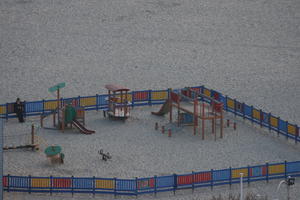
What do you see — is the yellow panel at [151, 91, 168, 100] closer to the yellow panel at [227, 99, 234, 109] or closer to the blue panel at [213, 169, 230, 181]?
the yellow panel at [227, 99, 234, 109]

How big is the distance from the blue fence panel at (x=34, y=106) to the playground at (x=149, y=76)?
0.12 meters

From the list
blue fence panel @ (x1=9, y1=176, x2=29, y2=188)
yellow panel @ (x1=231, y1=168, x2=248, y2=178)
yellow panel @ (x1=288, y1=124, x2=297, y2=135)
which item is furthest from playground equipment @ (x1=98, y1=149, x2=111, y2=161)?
yellow panel @ (x1=288, y1=124, x2=297, y2=135)

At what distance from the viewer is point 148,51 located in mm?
61281

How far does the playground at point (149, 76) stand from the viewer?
42.5 m

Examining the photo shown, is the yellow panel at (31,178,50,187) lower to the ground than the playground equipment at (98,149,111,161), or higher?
lower

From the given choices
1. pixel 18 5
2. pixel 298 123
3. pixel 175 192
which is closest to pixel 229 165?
pixel 175 192

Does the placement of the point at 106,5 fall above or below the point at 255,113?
above

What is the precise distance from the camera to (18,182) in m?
38.3

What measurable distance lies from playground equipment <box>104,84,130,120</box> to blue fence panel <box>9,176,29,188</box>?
11.1 metres

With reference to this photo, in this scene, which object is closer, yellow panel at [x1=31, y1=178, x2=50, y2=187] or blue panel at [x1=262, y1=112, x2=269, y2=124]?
yellow panel at [x1=31, y1=178, x2=50, y2=187]

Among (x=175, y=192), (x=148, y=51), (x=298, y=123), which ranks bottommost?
(x=175, y=192)

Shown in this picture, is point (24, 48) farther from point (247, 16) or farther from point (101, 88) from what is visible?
point (247, 16)

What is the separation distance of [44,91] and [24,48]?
27.3 ft

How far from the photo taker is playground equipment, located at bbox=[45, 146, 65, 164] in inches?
1642
